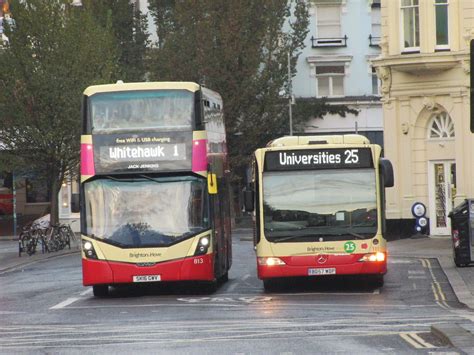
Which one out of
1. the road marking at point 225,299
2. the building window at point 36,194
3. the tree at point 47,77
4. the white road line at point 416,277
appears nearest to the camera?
the road marking at point 225,299

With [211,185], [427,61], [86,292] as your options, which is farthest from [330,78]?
[211,185]

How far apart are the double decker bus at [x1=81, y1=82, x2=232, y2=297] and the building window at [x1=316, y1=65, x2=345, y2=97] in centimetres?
4690

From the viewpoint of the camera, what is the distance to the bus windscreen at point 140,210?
81.6 ft

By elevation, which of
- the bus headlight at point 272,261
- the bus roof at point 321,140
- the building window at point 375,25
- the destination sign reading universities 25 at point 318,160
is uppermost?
the building window at point 375,25

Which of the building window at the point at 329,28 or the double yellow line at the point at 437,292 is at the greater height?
the building window at the point at 329,28

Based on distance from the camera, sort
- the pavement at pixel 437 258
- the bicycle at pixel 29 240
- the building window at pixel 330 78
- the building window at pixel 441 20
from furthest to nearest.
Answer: the building window at pixel 330 78 → the bicycle at pixel 29 240 → the building window at pixel 441 20 → the pavement at pixel 437 258

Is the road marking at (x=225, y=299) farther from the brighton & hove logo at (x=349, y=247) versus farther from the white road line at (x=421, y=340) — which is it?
the white road line at (x=421, y=340)

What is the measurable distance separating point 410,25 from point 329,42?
26.9 metres

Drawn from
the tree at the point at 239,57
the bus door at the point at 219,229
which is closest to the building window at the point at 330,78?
the tree at the point at 239,57

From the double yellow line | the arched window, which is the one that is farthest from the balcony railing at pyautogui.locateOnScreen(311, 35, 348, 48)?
the double yellow line

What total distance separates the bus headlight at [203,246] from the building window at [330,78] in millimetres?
47238

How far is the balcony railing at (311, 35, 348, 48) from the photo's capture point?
7150 centimetres

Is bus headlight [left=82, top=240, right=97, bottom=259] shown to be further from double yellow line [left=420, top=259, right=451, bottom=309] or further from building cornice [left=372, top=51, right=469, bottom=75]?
building cornice [left=372, top=51, right=469, bottom=75]

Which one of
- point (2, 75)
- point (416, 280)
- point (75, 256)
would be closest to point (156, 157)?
point (416, 280)
